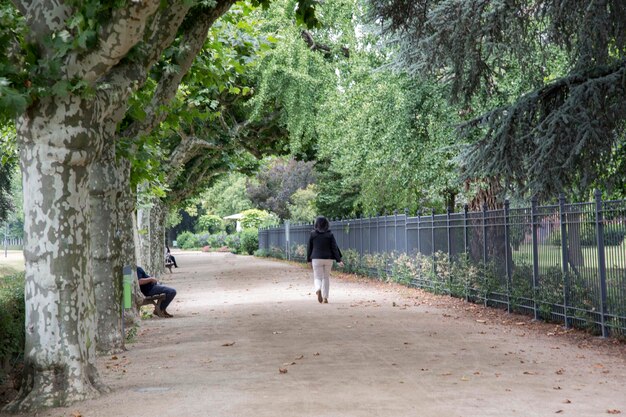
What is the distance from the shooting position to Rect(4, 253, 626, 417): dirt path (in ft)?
23.0

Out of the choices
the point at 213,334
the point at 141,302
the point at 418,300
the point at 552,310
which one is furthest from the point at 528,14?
the point at 141,302

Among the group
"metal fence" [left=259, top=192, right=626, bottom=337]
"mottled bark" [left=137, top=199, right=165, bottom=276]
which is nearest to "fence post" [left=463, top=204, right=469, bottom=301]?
"metal fence" [left=259, top=192, right=626, bottom=337]

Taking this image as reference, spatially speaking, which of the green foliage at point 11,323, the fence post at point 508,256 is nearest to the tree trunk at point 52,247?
the green foliage at point 11,323

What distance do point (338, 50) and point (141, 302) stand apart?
1214cm

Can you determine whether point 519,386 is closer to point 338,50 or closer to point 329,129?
point 329,129

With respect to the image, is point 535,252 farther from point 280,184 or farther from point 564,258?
point 280,184

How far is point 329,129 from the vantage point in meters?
23.6

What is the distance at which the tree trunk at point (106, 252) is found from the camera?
11094 millimetres

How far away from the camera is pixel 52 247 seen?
756cm

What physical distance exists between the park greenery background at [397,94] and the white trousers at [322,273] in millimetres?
3408

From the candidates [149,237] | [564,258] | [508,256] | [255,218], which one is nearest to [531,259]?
[508,256]

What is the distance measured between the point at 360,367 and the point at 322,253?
Answer: 8.30m

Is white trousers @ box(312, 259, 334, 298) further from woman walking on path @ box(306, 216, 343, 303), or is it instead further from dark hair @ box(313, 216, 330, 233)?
dark hair @ box(313, 216, 330, 233)

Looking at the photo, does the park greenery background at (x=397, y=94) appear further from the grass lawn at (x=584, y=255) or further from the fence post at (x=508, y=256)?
the grass lawn at (x=584, y=255)
